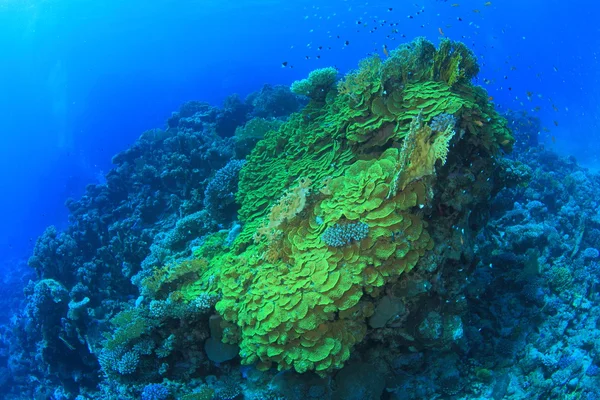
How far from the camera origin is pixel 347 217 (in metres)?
4.96

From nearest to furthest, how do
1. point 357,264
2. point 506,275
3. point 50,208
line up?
point 357,264 → point 506,275 → point 50,208

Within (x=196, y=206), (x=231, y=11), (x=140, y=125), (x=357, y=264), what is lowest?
(x=357, y=264)

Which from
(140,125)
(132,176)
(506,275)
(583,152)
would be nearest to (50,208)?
(140,125)

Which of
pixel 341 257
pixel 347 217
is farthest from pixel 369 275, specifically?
pixel 347 217

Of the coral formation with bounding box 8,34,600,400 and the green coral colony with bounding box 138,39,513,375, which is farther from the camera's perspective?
the coral formation with bounding box 8,34,600,400

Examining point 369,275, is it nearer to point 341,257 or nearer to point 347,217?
point 341,257

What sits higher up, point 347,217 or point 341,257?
point 347,217

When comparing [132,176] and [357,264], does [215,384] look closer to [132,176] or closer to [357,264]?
[357,264]

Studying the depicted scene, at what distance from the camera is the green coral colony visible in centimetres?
471

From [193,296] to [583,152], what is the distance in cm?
3720

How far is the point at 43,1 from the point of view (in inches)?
3312

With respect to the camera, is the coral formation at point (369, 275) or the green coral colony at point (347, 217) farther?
the coral formation at point (369, 275)

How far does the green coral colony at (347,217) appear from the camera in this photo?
4711 millimetres

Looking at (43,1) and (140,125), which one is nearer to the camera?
(140,125)
